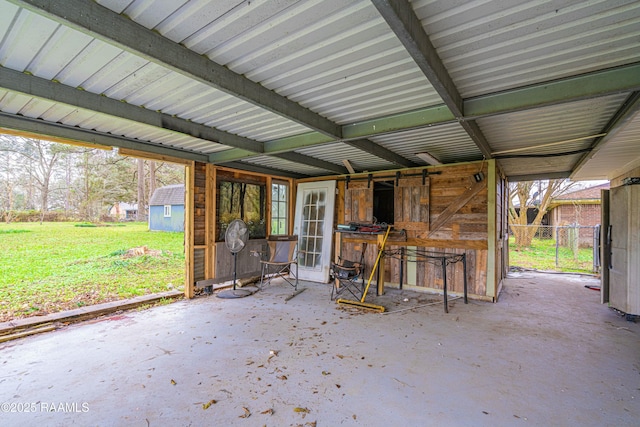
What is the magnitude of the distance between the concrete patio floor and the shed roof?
12327 mm

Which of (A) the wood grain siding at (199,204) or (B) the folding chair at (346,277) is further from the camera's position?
(A) the wood grain siding at (199,204)

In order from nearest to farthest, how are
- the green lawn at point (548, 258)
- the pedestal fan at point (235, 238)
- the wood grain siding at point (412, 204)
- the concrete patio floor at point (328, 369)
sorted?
1. the concrete patio floor at point (328, 369)
2. the pedestal fan at point (235, 238)
3. the wood grain siding at point (412, 204)
4. the green lawn at point (548, 258)

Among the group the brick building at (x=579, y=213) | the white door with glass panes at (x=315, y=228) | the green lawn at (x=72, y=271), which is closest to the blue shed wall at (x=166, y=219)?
the green lawn at (x=72, y=271)

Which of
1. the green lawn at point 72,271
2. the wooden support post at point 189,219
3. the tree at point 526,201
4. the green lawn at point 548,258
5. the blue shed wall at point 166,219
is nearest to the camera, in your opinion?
the green lawn at point 72,271

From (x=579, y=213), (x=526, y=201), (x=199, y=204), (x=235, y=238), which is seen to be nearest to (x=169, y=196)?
(x=199, y=204)

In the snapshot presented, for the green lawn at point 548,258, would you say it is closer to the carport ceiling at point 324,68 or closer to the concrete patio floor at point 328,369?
the concrete patio floor at point 328,369

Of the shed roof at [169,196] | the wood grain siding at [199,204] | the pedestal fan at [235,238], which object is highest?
the shed roof at [169,196]

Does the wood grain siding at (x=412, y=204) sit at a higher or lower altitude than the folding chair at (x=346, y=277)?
higher

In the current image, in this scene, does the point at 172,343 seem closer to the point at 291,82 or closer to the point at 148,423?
the point at 148,423

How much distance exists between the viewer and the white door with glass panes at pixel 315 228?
20.7 ft

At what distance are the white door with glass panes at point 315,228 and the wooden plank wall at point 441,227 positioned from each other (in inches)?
26.4

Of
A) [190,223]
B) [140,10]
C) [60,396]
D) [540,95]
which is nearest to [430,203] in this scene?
[540,95]

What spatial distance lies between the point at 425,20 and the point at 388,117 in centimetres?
155

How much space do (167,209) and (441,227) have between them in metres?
15.0
